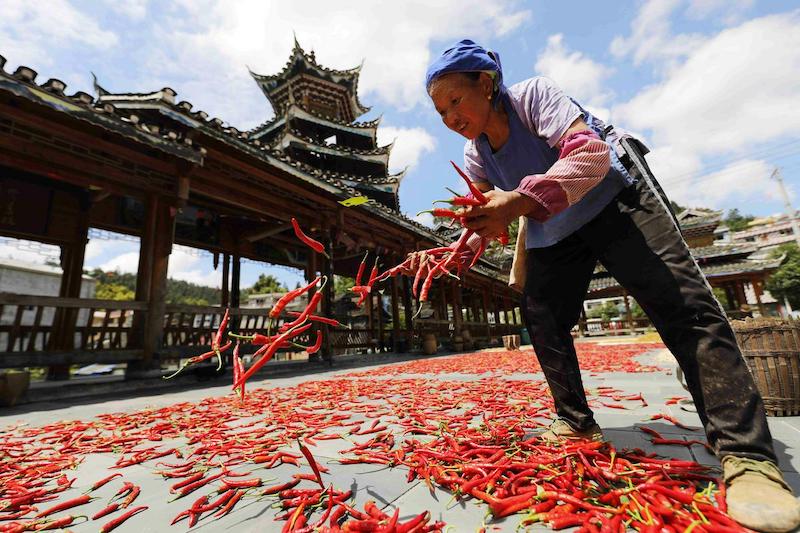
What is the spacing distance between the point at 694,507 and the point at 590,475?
34cm

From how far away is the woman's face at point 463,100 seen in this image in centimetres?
161

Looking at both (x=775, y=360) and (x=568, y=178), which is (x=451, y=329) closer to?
(x=775, y=360)

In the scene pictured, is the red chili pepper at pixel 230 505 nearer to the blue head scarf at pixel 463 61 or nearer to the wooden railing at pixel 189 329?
the blue head scarf at pixel 463 61

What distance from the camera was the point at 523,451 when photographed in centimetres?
175

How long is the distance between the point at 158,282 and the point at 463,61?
628 cm

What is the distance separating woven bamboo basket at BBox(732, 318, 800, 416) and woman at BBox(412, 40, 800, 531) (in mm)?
1444

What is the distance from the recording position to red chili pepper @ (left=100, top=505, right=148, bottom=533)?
→ 4.30ft

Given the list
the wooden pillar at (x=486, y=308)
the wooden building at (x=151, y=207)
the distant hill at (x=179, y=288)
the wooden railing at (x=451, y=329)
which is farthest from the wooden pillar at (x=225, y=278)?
the distant hill at (x=179, y=288)

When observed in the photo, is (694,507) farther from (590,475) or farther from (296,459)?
(296,459)

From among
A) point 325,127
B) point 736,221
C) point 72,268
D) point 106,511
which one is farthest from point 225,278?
point 736,221

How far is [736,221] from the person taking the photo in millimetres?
73375

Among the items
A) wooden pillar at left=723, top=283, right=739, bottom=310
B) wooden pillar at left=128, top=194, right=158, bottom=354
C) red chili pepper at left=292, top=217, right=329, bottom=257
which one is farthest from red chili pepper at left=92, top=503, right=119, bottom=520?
wooden pillar at left=723, top=283, right=739, bottom=310

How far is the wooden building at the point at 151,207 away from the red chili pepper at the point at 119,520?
209 centimetres

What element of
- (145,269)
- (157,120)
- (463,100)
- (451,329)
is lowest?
(451,329)
